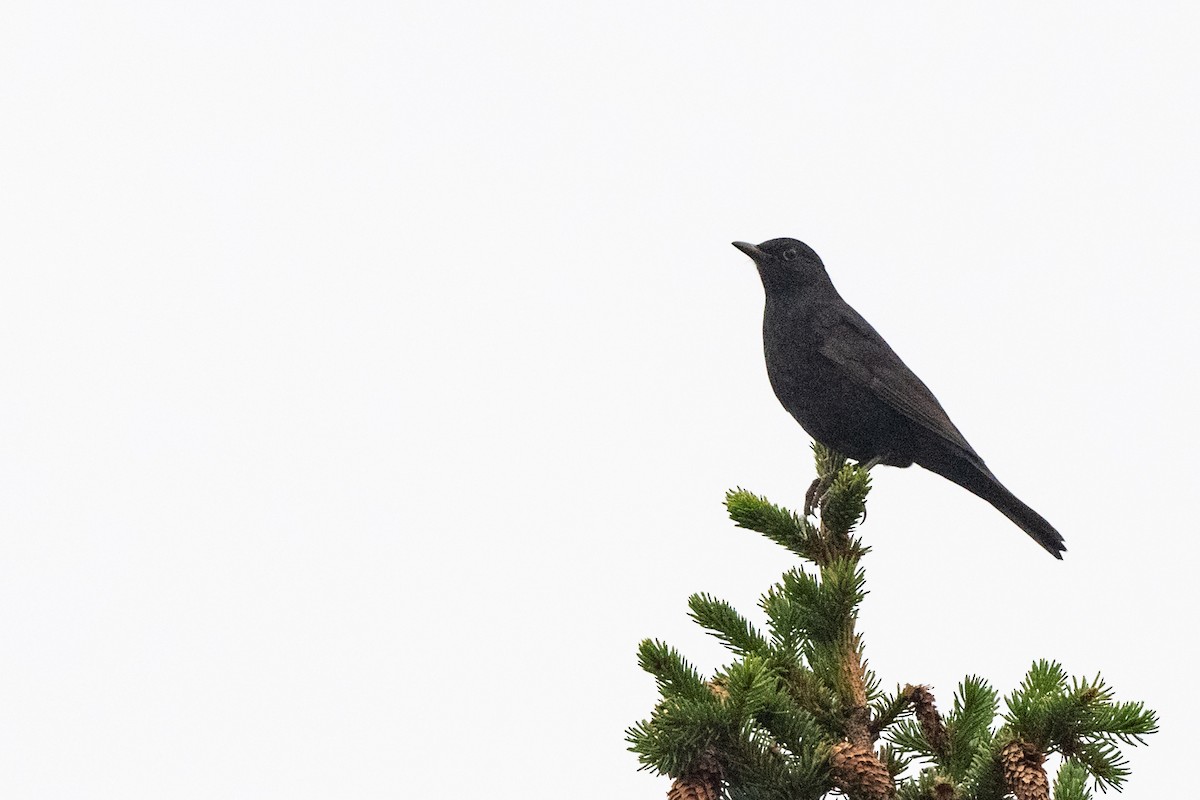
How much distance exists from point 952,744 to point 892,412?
3581 mm

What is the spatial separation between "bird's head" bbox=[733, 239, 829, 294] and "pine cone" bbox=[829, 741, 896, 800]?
180 inches

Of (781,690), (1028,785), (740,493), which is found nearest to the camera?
(1028,785)

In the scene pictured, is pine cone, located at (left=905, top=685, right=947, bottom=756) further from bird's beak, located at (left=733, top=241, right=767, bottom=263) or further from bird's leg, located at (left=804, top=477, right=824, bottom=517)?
bird's beak, located at (left=733, top=241, right=767, bottom=263)

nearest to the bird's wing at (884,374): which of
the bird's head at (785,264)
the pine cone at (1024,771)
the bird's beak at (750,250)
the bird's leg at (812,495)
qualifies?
the bird's head at (785,264)

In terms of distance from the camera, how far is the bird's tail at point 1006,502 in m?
6.29

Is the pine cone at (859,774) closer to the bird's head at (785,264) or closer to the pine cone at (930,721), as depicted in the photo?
the pine cone at (930,721)

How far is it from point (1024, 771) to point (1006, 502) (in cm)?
377

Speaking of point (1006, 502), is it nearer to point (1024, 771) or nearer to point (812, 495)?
point (812, 495)

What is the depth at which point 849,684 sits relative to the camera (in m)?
3.34

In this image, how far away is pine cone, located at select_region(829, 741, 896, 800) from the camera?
9.70 ft

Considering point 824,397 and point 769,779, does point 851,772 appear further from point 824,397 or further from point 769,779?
point 824,397

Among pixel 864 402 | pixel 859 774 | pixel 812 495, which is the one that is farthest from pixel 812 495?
pixel 859 774

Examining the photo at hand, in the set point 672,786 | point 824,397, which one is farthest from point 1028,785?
point 824,397

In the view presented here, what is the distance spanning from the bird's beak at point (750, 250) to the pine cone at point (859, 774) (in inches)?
190
